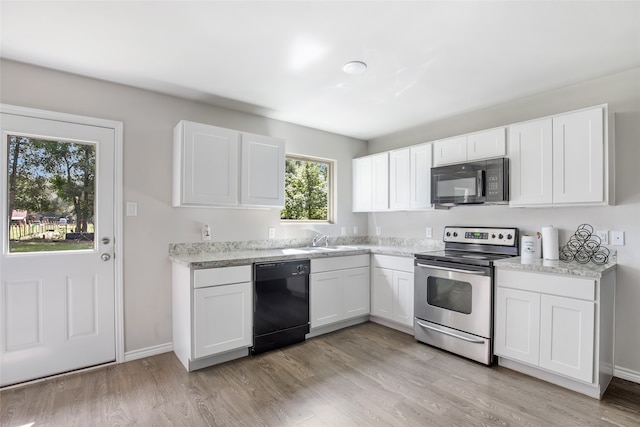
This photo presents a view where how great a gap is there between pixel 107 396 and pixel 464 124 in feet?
13.4

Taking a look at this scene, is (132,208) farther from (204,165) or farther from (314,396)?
(314,396)

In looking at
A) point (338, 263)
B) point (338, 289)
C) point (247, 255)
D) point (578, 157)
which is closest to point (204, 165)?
point (247, 255)

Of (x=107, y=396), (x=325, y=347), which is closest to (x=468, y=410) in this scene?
(x=325, y=347)

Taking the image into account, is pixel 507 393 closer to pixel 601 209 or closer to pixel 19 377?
pixel 601 209

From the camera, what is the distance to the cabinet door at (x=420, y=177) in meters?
3.56

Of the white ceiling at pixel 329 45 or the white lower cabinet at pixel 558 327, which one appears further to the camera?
the white lower cabinet at pixel 558 327

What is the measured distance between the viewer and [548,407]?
7.02 ft

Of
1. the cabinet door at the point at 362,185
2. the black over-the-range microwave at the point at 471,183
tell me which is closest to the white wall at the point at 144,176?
the cabinet door at the point at 362,185

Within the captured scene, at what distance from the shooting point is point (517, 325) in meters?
2.58

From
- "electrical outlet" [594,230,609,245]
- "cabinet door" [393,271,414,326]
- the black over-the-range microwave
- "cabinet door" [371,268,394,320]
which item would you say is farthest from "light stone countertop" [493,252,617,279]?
"cabinet door" [371,268,394,320]

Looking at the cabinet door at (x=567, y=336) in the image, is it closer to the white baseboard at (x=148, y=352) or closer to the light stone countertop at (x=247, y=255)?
the light stone countertop at (x=247, y=255)

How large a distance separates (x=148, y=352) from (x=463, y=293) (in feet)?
9.51

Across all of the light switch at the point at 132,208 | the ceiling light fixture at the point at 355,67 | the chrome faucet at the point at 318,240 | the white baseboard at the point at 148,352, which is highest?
the ceiling light fixture at the point at 355,67

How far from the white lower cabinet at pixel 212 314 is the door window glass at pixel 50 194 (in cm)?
86
